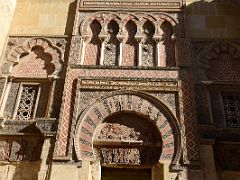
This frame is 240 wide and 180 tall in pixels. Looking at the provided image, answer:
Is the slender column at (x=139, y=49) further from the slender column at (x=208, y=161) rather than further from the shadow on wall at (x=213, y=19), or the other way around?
the slender column at (x=208, y=161)

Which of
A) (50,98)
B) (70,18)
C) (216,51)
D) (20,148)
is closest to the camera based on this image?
(20,148)

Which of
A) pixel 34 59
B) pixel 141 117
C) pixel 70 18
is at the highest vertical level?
pixel 70 18

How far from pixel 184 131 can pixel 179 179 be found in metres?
0.74

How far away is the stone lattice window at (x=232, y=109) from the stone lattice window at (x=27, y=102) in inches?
122

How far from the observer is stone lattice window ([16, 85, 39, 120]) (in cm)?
560

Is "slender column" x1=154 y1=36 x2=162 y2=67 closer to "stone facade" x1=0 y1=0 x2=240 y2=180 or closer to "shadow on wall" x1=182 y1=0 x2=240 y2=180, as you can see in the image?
"stone facade" x1=0 y1=0 x2=240 y2=180

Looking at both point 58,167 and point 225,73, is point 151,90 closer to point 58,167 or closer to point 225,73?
point 225,73

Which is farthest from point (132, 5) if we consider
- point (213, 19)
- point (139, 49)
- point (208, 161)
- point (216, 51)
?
point (208, 161)

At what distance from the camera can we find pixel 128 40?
6320 millimetres

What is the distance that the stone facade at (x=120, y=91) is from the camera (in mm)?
5008

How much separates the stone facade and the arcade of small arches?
2cm

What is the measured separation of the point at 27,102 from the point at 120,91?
1.57 meters

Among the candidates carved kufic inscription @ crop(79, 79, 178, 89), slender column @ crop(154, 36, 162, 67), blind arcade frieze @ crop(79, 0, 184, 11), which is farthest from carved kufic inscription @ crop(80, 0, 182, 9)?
carved kufic inscription @ crop(79, 79, 178, 89)

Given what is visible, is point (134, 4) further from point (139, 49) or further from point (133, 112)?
point (133, 112)
